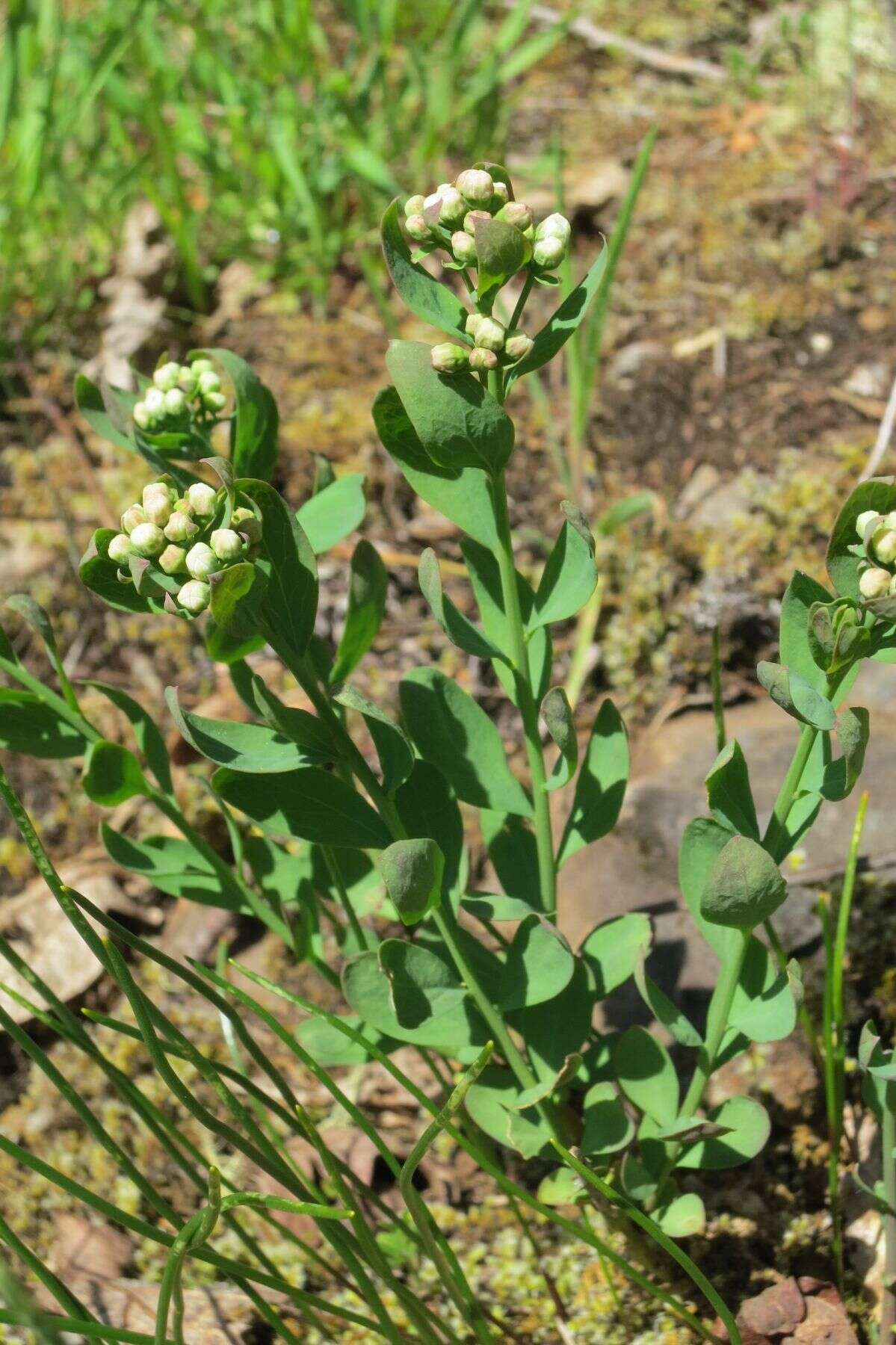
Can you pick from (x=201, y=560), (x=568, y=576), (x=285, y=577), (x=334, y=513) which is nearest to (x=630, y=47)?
(x=334, y=513)

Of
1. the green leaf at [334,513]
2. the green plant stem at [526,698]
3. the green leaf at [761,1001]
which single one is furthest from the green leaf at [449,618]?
the green leaf at [761,1001]

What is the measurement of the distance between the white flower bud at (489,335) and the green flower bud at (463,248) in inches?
2.4

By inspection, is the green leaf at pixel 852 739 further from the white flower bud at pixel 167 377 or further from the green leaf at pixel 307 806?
the white flower bud at pixel 167 377

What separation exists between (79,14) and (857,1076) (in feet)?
11.5

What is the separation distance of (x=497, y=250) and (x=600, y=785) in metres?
0.57

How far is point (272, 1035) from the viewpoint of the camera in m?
1.87

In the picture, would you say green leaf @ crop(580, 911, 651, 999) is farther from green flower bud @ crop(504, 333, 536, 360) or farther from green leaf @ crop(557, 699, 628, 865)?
green flower bud @ crop(504, 333, 536, 360)

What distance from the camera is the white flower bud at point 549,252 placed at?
3.19ft

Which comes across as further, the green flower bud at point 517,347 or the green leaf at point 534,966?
the green leaf at point 534,966

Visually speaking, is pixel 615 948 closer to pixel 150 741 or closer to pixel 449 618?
pixel 449 618

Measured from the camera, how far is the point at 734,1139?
4.00ft

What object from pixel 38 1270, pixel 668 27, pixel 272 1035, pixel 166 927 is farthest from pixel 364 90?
pixel 38 1270

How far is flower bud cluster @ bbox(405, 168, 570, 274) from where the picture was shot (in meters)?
0.95

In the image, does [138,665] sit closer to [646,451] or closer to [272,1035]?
[272,1035]
